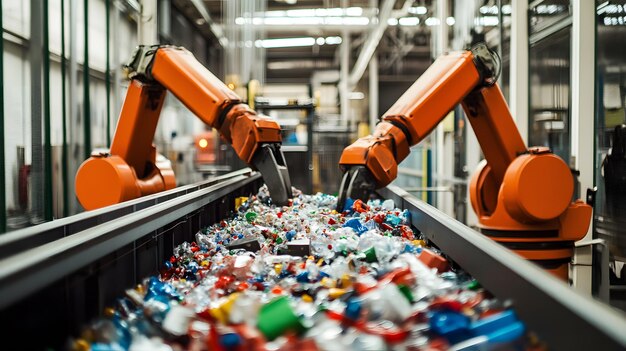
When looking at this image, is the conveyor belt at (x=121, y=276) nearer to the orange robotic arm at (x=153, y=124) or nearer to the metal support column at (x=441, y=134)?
the orange robotic arm at (x=153, y=124)

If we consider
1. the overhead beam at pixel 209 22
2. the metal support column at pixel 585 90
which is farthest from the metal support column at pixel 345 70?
the metal support column at pixel 585 90

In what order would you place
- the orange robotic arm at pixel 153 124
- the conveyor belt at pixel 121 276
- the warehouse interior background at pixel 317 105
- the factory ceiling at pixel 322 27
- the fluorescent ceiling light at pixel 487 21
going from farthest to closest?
1. the factory ceiling at pixel 322 27
2. the fluorescent ceiling light at pixel 487 21
3. the warehouse interior background at pixel 317 105
4. the orange robotic arm at pixel 153 124
5. the conveyor belt at pixel 121 276

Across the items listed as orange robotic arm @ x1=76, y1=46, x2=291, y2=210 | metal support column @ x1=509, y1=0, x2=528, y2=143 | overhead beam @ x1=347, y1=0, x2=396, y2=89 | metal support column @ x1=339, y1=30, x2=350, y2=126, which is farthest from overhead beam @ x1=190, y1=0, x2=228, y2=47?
orange robotic arm @ x1=76, y1=46, x2=291, y2=210

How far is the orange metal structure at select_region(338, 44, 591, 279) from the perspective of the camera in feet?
11.4

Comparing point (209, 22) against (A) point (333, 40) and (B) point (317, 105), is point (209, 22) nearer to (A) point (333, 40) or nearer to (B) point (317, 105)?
(A) point (333, 40)

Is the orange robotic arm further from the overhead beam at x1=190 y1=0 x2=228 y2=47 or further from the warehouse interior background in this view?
the overhead beam at x1=190 y1=0 x2=228 y2=47

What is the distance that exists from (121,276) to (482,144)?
258 centimetres

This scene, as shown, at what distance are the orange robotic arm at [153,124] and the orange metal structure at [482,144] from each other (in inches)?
23.4

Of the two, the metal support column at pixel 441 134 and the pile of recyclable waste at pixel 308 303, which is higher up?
the metal support column at pixel 441 134

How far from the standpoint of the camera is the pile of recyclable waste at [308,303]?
4.00 ft

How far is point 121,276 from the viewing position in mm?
1855

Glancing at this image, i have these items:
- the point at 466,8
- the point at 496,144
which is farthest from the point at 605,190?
the point at 466,8

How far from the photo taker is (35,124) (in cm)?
499

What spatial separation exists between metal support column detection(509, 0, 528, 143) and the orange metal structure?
240 centimetres
